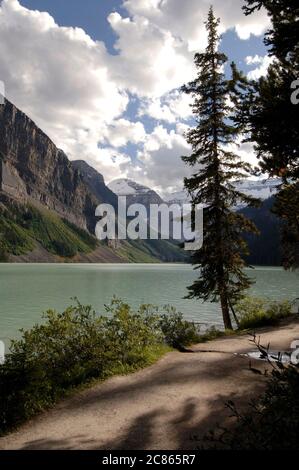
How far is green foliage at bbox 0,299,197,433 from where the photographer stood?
9.85m

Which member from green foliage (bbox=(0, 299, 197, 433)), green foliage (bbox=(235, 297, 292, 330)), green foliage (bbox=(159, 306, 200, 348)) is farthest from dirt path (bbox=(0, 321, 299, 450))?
green foliage (bbox=(235, 297, 292, 330))

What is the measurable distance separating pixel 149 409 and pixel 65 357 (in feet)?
12.9

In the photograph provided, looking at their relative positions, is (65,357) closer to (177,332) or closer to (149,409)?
(149,409)

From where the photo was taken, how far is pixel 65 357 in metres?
12.5

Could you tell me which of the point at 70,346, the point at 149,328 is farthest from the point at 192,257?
the point at 70,346

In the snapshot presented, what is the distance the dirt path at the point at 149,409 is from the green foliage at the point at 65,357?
0.48 meters

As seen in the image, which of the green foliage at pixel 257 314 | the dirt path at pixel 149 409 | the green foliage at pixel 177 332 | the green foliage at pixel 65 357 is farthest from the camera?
the green foliage at pixel 257 314

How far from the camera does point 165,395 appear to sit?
10.5 metres

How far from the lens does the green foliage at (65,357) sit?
9.85m

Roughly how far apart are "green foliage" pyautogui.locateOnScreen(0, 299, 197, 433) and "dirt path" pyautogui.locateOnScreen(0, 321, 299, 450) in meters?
0.48

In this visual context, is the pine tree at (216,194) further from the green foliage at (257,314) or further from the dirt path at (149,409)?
the dirt path at (149,409)

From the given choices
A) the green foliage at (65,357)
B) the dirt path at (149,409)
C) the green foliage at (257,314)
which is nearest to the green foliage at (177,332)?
the green foliage at (65,357)

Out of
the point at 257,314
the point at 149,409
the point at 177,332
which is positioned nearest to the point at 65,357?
the point at 149,409

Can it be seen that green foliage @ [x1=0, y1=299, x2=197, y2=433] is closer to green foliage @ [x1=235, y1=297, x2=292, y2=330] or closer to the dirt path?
the dirt path
